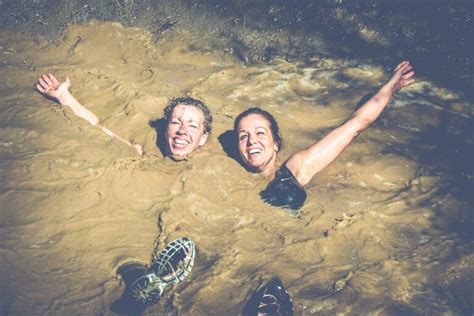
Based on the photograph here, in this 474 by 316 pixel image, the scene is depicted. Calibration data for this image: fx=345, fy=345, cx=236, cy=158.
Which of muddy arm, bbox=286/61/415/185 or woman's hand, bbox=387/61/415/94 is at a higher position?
woman's hand, bbox=387/61/415/94

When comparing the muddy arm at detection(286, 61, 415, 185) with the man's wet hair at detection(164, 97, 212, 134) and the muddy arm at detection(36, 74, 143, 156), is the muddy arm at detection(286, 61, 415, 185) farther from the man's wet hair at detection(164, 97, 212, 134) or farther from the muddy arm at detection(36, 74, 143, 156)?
the muddy arm at detection(36, 74, 143, 156)

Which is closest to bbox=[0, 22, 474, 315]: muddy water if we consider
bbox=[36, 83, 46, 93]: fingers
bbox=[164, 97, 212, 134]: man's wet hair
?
bbox=[36, 83, 46, 93]: fingers

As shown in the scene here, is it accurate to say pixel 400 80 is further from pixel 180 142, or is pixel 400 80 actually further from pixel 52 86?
pixel 52 86

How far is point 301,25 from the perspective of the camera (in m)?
6.11

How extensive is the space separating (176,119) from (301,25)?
122 inches

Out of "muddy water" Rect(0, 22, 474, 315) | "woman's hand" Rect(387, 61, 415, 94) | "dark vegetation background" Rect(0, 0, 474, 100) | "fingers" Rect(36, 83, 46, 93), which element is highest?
"dark vegetation background" Rect(0, 0, 474, 100)

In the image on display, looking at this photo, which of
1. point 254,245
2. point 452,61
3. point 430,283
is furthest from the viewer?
point 452,61

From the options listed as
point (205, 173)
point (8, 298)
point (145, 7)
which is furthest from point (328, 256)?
point (145, 7)

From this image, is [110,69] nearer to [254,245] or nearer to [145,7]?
[145,7]

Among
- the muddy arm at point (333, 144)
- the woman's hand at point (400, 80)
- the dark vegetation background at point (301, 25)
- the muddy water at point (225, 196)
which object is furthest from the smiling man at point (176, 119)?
the woman's hand at point (400, 80)

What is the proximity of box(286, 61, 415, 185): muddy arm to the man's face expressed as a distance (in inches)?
49.3

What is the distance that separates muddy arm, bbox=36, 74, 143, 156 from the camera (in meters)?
4.72

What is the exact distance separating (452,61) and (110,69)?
17.8 feet

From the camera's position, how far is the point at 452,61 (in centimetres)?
530
